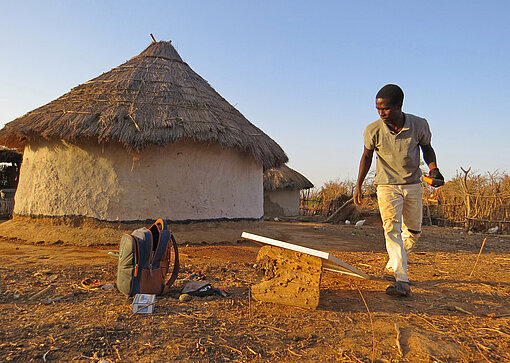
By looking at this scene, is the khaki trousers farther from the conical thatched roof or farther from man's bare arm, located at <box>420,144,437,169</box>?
the conical thatched roof

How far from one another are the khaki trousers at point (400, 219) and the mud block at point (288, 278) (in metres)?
0.83

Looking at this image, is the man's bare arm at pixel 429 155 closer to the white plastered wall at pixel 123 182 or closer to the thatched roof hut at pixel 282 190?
the white plastered wall at pixel 123 182

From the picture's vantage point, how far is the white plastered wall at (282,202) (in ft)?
54.1

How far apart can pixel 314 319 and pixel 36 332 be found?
166cm

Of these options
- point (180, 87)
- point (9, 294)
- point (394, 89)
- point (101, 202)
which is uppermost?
point (180, 87)

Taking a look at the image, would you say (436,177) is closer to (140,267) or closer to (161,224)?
(161,224)

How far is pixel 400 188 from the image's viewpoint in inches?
121

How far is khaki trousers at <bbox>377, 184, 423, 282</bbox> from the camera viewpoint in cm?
295

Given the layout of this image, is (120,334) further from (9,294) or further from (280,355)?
(9,294)

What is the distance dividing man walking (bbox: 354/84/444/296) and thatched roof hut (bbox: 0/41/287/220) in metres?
3.34

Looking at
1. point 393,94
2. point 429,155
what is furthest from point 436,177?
point 393,94

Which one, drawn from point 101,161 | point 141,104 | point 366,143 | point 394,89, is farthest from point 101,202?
point 394,89

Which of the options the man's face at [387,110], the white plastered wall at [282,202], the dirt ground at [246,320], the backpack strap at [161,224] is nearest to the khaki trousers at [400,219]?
the dirt ground at [246,320]

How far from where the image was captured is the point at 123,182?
5695mm
